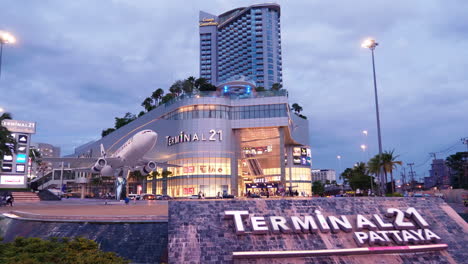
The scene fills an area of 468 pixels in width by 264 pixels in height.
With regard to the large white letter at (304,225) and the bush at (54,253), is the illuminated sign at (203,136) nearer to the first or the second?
the large white letter at (304,225)

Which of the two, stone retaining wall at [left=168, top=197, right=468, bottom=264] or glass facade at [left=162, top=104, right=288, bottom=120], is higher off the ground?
glass facade at [left=162, top=104, right=288, bottom=120]

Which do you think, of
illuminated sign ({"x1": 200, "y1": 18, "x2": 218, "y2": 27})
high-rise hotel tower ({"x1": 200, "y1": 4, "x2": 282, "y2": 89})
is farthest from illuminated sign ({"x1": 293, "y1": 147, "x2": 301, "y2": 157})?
illuminated sign ({"x1": 200, "y1": 18, "x2": 218, "y2": 27})

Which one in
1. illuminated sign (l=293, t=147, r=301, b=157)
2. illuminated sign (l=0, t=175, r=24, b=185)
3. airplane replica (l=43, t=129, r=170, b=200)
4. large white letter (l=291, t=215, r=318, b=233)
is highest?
illuminated sign (l=293, t=147, r=301, b=157)

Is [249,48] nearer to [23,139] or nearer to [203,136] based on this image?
[203,136]

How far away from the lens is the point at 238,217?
1725 cm

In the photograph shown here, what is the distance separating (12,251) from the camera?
45.4 feet

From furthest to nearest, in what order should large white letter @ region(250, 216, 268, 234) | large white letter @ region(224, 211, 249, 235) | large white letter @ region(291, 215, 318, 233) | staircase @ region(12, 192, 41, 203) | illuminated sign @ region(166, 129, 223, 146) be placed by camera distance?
illuminated sign @ region(166, 129, 223, 146) < staircase @ region(12, 192, 41, 203) < large white letter @ region(291, 215, 318, 233) < large white letter @ region(250, 216, 268, 234) < large white letter @ region(224, 211, 249, 235)

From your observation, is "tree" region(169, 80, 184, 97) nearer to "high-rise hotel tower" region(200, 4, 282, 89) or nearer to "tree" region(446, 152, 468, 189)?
"high-rise hotel tower" region(200, 4, 282, 89)

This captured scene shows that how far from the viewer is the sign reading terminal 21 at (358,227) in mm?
17203

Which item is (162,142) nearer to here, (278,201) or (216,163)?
(216,163)

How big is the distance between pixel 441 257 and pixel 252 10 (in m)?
180

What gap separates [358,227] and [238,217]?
663 cm

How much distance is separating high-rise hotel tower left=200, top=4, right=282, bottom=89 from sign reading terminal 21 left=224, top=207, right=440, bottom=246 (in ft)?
529

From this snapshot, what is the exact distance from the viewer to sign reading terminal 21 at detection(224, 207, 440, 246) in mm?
17203
